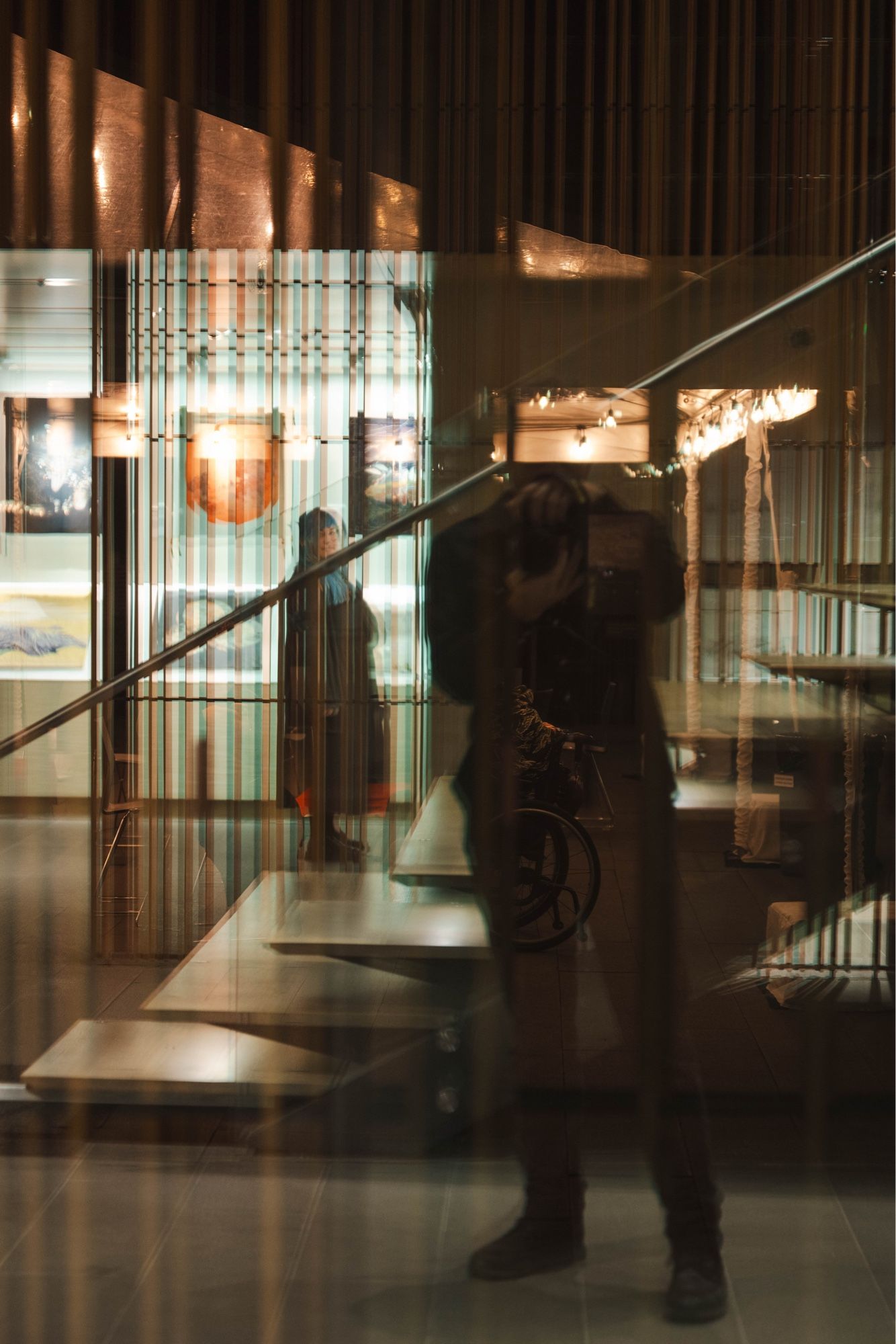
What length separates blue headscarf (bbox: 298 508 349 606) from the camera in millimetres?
1493

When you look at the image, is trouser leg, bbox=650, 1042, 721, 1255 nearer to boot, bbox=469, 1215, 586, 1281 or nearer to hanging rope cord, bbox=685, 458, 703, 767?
boot, bbox=469, 1215, 586, 1281

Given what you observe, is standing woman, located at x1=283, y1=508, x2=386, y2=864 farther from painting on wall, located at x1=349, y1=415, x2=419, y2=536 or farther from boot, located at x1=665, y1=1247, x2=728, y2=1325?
boot, located at x1=665, y1=1247, x2=728, y2=1325

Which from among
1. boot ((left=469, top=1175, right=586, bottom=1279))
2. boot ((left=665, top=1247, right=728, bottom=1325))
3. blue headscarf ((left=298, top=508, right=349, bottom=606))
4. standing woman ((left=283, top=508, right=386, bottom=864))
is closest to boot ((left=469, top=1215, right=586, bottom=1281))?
boot ((left=469, top=1175, right=586, bottom=1279))

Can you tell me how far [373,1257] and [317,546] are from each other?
96cm

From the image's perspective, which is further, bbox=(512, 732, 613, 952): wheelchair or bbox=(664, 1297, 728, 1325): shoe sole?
bbox=(512, 732, 613, 952): wheelchair

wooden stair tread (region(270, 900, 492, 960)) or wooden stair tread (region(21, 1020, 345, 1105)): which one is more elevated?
wooden stair tread (region(270, 900, 492, 960))

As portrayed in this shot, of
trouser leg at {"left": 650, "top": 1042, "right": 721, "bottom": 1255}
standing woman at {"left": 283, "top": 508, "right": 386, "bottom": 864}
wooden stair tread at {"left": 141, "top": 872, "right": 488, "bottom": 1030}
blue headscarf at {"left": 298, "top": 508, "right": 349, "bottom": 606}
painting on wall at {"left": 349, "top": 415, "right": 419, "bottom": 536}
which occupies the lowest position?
trouser leg at {"left": 650, "top": 1042, "right": 721, "bottom": 1255}

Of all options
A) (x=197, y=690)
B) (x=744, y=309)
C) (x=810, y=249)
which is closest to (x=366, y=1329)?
(x=197, y=690)

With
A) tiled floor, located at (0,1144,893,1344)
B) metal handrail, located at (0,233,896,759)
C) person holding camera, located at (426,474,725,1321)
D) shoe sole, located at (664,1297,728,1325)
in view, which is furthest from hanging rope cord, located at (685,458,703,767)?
shoe sole, located at (664,1297,728,1325)

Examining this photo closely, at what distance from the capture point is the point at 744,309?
4.76 ft

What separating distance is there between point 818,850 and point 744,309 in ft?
2.47

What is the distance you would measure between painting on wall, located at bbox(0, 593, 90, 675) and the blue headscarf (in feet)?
1.03

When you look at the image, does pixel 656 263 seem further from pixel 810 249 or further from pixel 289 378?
pixel 289 378

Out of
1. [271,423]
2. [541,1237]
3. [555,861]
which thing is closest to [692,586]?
[555,861]
